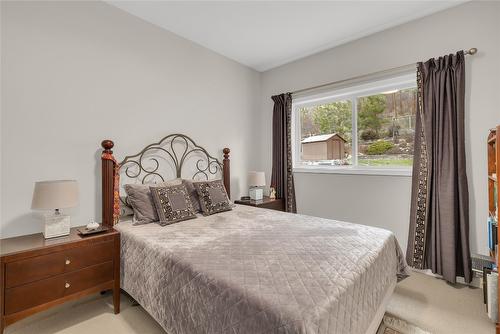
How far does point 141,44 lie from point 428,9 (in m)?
3.01

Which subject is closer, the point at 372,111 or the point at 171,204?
the point at 171,204

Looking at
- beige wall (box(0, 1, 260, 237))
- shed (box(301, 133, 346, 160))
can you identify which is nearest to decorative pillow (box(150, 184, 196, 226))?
beige wall (box(0, 1, 260, 237))

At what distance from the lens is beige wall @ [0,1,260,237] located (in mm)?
1933

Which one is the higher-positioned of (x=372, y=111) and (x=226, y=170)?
(x=372, y=111)

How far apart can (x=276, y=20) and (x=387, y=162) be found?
6.91ft

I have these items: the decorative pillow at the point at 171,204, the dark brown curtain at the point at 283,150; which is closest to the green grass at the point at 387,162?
the dark brown curtain at the point at 283,150

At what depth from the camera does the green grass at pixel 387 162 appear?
288cm

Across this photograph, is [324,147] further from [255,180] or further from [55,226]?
[55,226]

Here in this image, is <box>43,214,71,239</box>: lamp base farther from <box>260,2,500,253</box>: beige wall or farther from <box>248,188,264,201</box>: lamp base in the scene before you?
<box>260,2,500,253</box>: beige wall

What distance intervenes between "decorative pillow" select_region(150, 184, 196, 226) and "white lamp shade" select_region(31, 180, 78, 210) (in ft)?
2.24

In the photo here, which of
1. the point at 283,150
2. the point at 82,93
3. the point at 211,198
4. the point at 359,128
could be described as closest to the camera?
the point at 82,93

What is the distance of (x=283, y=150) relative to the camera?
12.3 feet

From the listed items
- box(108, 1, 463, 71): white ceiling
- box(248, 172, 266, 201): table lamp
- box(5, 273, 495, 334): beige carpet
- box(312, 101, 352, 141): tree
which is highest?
box(108, 1, 463, 71): white ceiling

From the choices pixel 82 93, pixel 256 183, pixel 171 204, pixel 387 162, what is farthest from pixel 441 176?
pixel 82 93
